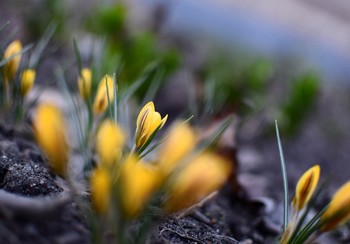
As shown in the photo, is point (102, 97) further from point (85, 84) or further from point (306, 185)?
point (306, 185)

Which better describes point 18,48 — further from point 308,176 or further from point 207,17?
point 207,17

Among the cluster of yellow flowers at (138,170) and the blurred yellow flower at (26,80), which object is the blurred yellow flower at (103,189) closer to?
the cluster of yellow flowers at (138,170)

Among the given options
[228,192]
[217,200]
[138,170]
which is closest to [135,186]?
[138,170]

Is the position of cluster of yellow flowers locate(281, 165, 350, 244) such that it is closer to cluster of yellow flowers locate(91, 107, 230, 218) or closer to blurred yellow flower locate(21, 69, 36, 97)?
cluster of yellow flowers locate(91, 107, 230, 218)

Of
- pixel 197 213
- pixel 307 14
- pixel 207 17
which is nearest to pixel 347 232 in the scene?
pixel 197 213

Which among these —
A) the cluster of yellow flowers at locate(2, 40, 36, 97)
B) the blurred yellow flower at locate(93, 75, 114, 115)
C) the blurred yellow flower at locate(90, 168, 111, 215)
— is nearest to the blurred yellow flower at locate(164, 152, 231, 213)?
the blurred yellow flower at locate(90, 168, 111, 215)

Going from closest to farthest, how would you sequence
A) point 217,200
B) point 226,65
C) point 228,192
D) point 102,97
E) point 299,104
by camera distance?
point 102,97
point 217,200
point 228,192
point 299,104
point 226,65
